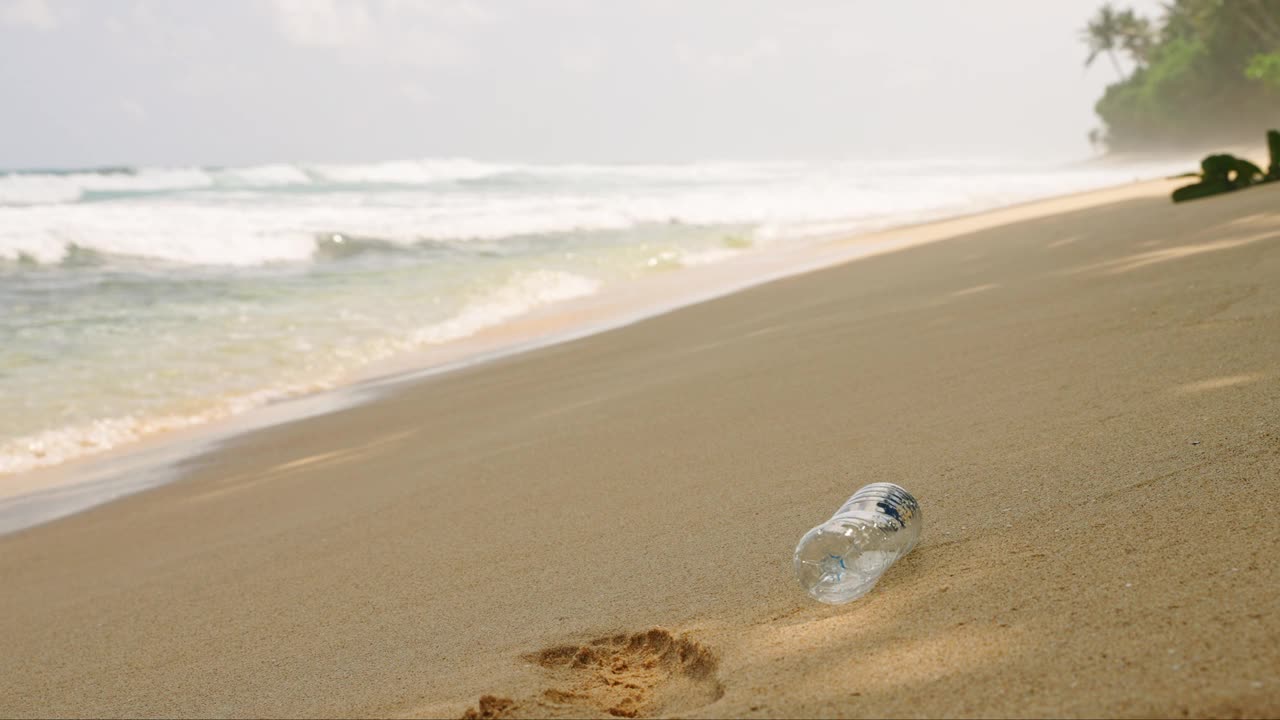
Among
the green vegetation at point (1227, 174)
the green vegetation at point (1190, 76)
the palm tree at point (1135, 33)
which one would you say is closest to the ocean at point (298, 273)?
the green vegetation at point (1227, 174)

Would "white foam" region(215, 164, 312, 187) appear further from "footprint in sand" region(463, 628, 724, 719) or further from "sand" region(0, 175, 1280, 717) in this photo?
"footprint in sand" region(463, 628, 724, 719)

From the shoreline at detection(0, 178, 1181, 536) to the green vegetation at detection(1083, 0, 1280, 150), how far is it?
31950 millimetres

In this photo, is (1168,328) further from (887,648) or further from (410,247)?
(410,247)

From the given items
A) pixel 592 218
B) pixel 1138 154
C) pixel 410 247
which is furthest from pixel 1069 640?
pixel 1138 154

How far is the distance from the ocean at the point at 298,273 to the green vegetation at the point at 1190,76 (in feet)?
83.8

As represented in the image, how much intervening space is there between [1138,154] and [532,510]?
6508 centimetres

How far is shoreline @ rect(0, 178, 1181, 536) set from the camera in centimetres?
505

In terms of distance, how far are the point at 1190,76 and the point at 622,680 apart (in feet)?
204

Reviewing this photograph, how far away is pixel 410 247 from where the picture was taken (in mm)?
18266

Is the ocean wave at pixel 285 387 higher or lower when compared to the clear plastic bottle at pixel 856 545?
higher

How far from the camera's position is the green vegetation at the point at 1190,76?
1823 inches

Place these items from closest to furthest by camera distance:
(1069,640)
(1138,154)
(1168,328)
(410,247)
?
(1069,640) < (1168,328) < (410,247) < (1138,154)

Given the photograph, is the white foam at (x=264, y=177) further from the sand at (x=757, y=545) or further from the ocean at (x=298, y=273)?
the sand at (x=757, y=545)

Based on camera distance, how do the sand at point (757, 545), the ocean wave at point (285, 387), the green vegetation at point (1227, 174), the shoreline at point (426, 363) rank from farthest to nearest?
1. the green vegetation at point (1227, 174)
2. the ocean wave at point (285, 387)
3. the shoreline at point (426, 363)
4. the sand at point (757, 545)
